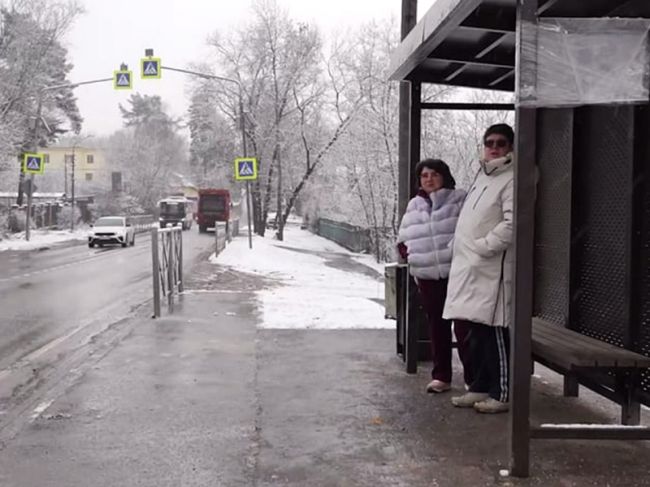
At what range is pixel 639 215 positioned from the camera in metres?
4.74

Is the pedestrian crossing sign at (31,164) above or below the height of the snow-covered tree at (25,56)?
below

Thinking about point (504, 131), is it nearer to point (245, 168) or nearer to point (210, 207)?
point (245, 168)

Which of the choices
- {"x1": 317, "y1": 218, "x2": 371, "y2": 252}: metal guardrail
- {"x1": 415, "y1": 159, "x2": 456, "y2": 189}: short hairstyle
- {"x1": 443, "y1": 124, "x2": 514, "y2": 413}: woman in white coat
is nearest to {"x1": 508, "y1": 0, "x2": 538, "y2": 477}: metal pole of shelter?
{"x1": 443, "y1": 124, "x2": 514, "y2": 413}: woman in white coat

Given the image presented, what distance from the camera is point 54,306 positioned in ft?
40.9

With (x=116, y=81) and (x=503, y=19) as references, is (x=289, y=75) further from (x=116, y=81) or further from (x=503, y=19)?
(x=503, y=19)

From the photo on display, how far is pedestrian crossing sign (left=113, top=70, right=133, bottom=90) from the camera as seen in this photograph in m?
24.1

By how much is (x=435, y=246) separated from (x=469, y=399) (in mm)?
1156

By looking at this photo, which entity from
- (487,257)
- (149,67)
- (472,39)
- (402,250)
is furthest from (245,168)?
(487,257)

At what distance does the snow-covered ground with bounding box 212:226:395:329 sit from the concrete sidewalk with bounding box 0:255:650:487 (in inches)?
79.4

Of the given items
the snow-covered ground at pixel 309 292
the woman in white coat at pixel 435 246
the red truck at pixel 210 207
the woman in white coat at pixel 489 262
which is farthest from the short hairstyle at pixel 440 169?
the red truck at pixel 210 207

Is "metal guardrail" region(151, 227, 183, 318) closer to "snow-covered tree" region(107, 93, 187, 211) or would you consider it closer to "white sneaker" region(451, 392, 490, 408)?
"white sneaker" region(451, 392, 490, 408)

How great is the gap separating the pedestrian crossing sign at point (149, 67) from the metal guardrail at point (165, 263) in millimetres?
12328

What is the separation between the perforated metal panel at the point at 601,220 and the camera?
4.93 meters

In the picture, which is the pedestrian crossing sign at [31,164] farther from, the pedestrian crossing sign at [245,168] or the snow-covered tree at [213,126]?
the pedestrian crossing sign at [245,168]
